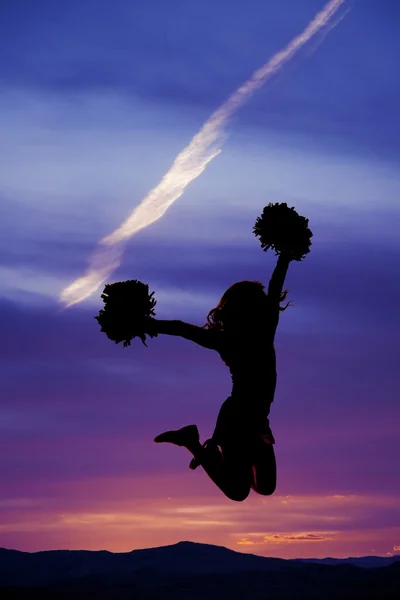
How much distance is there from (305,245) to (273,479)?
331 cm

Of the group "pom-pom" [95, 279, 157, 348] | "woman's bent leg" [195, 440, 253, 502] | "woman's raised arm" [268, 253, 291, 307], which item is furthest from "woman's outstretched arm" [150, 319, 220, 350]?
"woman's bent leg" [195, 440, 253, 502]

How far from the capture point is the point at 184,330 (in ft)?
42.1

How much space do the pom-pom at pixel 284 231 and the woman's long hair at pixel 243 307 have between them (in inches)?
23.6

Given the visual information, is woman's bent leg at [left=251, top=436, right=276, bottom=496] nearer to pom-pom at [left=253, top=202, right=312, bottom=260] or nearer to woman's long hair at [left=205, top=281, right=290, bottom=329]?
woman's long hair at [left=205, top=281, right=290, bottom=329]

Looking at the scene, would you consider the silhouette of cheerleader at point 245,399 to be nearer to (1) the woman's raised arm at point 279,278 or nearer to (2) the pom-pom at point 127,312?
(1) the woman's raised arm at point 279,278

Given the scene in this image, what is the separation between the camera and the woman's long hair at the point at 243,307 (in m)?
13.5

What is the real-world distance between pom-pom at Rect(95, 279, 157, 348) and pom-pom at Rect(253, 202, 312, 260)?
207 centimetres

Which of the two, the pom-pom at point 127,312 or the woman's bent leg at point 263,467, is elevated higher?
the pom-pom at point 127,312

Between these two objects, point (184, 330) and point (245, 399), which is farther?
point (245, 399)

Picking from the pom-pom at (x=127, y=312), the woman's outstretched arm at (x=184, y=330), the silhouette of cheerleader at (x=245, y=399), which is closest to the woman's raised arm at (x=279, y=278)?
the silhouette of cheerleader at (x=245, y=399)

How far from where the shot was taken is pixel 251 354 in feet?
44.3

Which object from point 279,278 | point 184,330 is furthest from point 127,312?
point 279,278

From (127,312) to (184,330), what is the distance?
778 millimetres

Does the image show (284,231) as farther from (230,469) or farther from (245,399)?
(230,469)
